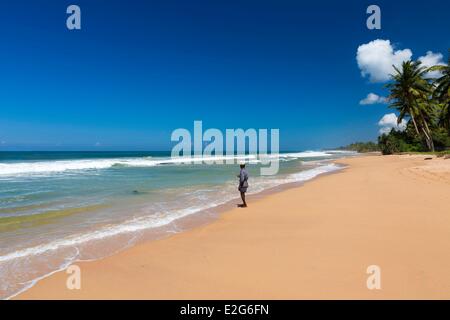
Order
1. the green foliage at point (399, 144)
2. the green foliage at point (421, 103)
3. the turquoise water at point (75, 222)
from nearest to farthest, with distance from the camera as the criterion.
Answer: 1. the turquoise water at point (75, 222)
2. the green foliage at point (421, 103)
3. the green foliage at point (399, 144)

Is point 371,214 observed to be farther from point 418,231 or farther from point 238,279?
point 238,279

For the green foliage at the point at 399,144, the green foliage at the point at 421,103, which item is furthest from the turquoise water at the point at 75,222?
the green foliage at the point at 399,144

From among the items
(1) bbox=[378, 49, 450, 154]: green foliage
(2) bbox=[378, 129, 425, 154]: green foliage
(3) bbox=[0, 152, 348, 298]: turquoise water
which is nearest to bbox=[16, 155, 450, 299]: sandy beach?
(3) bbox=[0, 152, 348, 298]: turquoise water

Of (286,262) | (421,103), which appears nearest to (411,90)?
(421,103)

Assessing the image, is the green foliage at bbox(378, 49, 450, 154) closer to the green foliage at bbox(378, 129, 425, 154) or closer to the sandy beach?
the green foliage at bbox(378, 129, 425, 154)

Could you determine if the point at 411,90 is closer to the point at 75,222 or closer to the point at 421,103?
→ the point at 421,103

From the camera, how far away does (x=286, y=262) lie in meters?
4.26

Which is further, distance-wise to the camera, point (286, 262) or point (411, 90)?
point (411, 90)

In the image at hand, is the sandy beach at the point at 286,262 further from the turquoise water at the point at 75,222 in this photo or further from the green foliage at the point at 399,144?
the green foliage at the point at 399,144

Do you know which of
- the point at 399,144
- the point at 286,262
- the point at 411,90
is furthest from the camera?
the point at 399,144

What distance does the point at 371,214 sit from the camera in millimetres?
Answer: 7023

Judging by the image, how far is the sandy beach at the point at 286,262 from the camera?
3.46m
